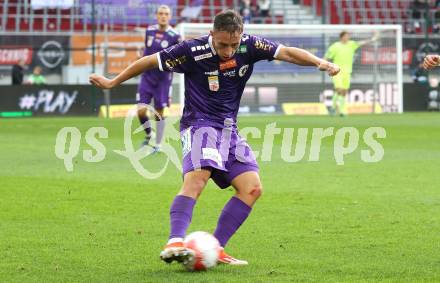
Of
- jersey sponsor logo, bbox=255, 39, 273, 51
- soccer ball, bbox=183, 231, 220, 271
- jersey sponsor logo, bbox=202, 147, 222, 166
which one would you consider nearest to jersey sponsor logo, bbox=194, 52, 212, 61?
jersey sponsor logo, bbox=255, 39, 273, 51

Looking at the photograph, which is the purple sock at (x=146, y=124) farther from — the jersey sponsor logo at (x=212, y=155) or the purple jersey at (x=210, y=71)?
the jersey sponsor logo at (x=212, y=155)

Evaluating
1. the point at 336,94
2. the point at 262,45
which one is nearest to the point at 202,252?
the point at 262,45

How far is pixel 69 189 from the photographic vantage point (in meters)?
11.4

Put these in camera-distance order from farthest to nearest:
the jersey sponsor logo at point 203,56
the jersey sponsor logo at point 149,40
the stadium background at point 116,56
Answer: the stadium background at point 116,56, the jersey sponsor logo at point 149,40, the jersey sponsor logo at point 203,56

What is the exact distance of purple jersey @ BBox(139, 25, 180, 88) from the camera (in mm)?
16734

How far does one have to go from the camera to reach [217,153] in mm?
6906

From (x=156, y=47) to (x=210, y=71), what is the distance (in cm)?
1000

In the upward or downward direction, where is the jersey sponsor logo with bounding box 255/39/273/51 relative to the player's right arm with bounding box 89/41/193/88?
upward

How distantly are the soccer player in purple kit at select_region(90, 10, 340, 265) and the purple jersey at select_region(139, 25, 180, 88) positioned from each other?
9602 millimetres

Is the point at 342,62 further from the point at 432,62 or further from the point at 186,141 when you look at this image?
the point at 186,141

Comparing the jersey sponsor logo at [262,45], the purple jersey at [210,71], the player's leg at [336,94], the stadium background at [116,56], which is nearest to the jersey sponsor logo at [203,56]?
the purple jersey at [210,71]

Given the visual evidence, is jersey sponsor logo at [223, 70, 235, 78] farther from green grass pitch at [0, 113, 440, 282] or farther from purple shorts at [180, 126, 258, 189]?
green grass pitch at [0, 113, 440, 282]

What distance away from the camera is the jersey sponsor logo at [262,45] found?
705 centimetres

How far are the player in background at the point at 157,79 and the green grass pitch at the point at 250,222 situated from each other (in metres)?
1.36
